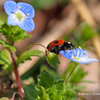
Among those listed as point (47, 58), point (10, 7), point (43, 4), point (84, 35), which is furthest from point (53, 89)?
point (43, 4)

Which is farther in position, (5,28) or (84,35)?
(84,35)

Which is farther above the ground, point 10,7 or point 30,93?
point 10,7

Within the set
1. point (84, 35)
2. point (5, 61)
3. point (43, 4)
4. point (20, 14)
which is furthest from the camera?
point (43, 4)

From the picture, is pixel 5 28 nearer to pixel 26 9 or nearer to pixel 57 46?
pixel 26 9

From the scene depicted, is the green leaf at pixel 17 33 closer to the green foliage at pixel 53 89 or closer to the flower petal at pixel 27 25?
the flower petal at pixel 27 25

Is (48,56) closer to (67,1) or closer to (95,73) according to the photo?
(95,73)

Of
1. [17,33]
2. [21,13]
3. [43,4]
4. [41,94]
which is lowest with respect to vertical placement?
[41,94]
